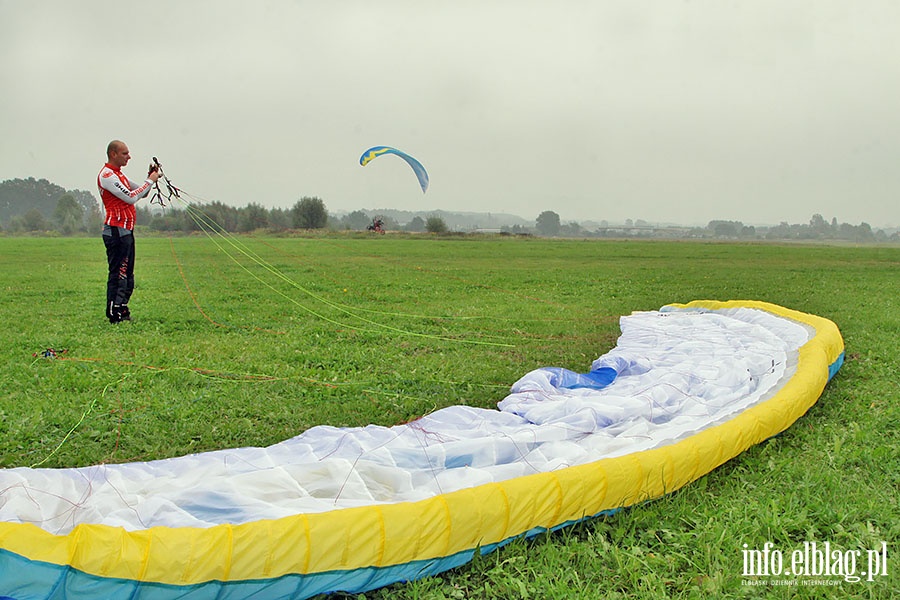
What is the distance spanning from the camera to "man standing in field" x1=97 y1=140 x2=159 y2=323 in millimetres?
6934

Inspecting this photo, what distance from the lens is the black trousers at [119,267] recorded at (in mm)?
7168

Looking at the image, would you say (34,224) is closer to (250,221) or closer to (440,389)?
(250,221)

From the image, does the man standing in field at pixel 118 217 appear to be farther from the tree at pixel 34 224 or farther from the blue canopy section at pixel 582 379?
the tree at pixel 34 224

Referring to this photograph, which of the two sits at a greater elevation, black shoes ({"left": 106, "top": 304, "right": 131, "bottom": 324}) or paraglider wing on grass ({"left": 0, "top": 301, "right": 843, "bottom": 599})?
black shoes ({"left": 106, "top": 304, "right": 131, "bottom": 324})

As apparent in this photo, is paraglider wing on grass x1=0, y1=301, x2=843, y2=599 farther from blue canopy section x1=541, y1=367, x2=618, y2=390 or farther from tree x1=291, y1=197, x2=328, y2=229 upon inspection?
tree x1=291, y1=197, x2=328, y2=229

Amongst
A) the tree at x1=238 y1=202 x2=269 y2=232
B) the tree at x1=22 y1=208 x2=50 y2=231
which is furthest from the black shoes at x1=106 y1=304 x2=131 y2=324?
the tree at x1=22 y1=208 x2=50 y2=231

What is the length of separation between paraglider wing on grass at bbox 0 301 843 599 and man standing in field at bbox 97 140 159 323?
4.94 m

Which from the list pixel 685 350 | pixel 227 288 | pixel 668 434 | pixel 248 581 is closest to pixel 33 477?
pixel 248 581

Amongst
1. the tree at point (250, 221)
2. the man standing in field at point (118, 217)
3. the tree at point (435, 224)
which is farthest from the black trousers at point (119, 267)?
the tree at point (435, 224)

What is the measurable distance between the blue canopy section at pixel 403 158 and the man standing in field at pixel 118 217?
3.31m

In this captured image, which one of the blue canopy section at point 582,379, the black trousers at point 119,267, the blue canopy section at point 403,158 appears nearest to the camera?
the blue canopy section at point 582,379

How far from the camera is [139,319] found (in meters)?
7.77

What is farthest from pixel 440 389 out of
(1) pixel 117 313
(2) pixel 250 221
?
(2) pixel 250 221

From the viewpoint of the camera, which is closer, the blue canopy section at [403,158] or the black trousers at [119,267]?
the black trousers at [119,267]
